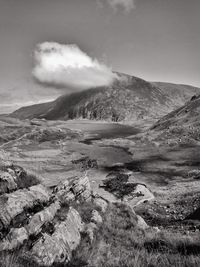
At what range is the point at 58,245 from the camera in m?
11.2

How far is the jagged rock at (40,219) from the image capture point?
491 inches

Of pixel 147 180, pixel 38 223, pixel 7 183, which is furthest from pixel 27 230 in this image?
pixel 147 180

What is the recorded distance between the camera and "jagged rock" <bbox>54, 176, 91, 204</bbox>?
2041 cm

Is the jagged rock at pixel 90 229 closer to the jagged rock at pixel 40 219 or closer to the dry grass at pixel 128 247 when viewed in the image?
the dry grass at pixel 128 247

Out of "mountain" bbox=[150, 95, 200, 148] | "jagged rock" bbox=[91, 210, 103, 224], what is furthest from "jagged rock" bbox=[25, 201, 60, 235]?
"mountain" bbox=[150, 95, 200, 148]

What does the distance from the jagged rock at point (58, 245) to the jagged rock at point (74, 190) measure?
608 centimetres

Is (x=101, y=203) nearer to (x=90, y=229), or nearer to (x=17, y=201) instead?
(x=90, y=229)

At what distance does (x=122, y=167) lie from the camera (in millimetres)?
72125

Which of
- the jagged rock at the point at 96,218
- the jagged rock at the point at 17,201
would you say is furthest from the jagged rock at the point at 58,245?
the jagged rock at the point at 96,218

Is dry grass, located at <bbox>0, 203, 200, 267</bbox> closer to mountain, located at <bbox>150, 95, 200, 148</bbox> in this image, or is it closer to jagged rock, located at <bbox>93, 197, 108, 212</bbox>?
jagged rock, located at <bbox>93, 197, 108, 212</bbox>

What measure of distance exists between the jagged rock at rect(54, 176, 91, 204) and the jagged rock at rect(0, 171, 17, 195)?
3.67m

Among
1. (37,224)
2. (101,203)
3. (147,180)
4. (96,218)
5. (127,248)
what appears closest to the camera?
(37,224)

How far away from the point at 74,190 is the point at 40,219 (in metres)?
8.40

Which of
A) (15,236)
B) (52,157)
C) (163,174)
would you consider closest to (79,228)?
(15,236)
